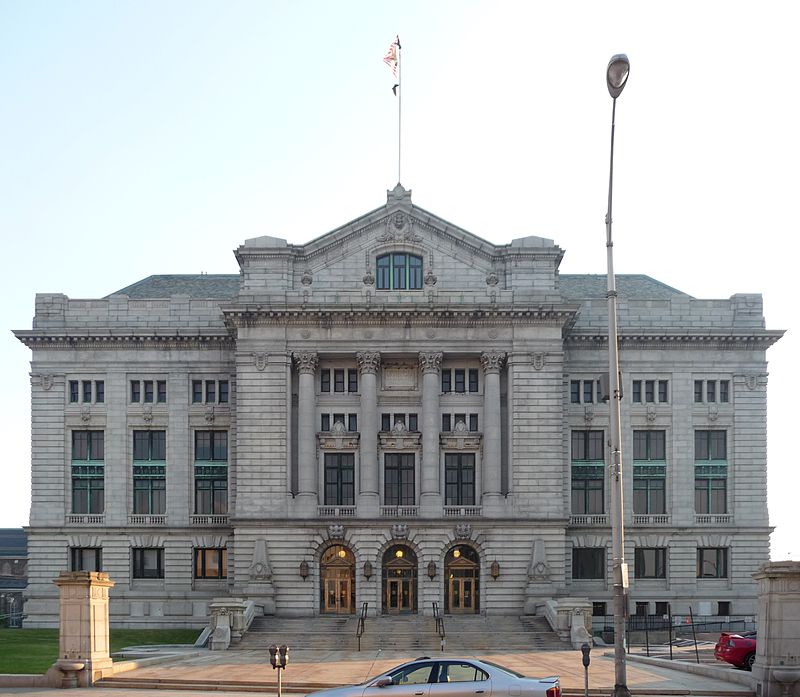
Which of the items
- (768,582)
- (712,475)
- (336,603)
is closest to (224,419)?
(336,603)

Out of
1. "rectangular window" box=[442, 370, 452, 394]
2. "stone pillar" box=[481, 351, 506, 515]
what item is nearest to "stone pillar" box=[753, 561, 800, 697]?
"stone pillar" box=[481, 351, 506, 515]

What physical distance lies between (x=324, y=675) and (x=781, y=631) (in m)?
16.2

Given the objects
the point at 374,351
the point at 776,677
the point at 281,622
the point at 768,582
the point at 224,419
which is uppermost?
the point at 374,351

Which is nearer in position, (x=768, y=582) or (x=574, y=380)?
(x=768, y=582)

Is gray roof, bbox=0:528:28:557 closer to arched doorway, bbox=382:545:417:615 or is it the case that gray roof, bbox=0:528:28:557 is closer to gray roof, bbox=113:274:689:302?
gray roof, bbox=113:274:689:302

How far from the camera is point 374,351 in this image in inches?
2427

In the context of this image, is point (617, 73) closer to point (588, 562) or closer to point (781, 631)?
point (781, 631)

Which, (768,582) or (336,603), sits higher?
(768,582)

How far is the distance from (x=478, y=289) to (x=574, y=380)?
9.04 m

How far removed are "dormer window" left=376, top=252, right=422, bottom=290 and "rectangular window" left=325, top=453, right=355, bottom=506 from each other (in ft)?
33.8

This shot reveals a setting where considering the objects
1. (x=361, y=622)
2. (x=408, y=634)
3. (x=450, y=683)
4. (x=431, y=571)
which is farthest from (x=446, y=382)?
(x=450, y=683)

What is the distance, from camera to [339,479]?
6247cm

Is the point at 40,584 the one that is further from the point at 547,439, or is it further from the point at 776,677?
the point at 776,677

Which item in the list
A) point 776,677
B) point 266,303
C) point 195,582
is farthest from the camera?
point 195,582
